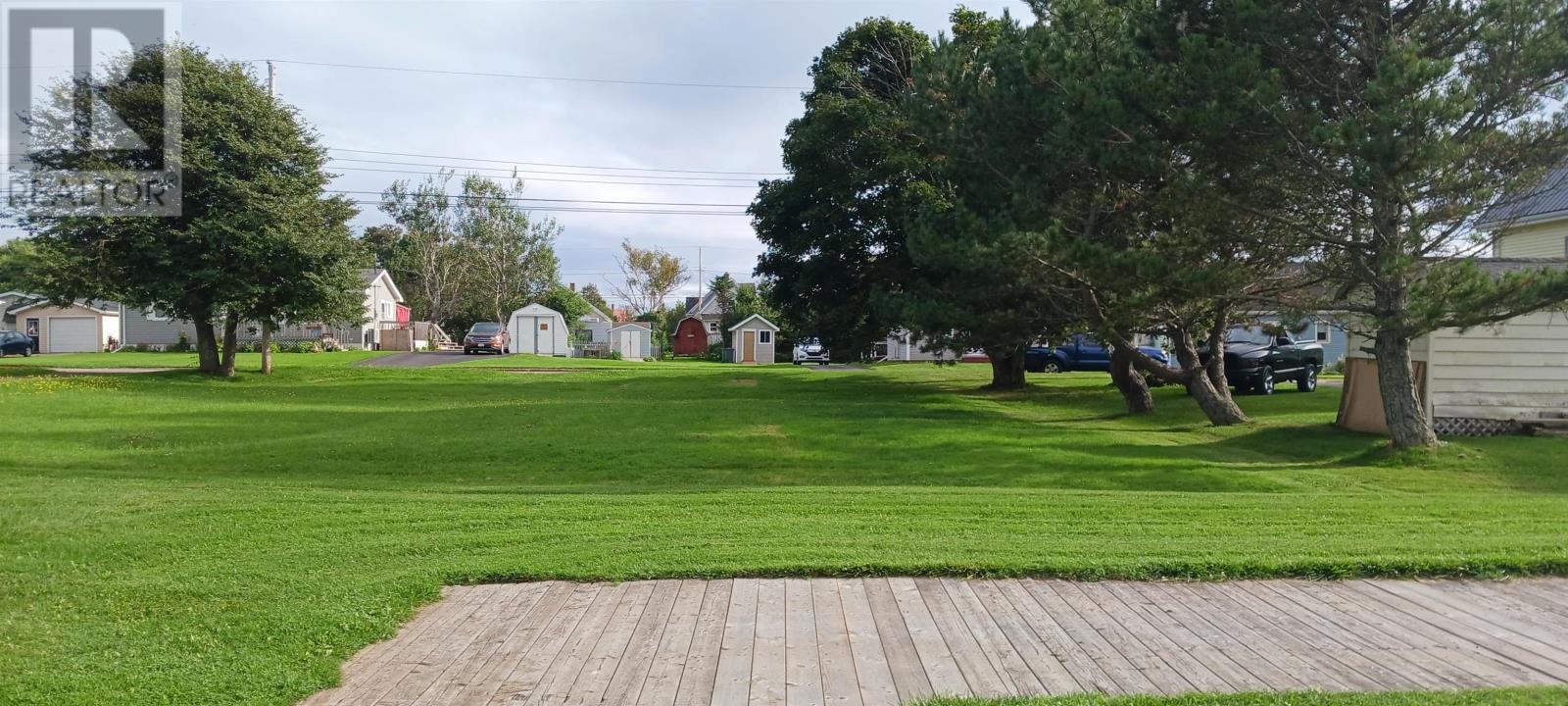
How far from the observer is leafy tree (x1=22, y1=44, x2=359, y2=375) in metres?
26.1

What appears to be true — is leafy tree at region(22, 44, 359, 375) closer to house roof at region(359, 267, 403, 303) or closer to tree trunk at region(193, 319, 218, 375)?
tree trunk at region(193, 319, 218, 375)

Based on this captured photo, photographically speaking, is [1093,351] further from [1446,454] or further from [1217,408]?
[1446,454]

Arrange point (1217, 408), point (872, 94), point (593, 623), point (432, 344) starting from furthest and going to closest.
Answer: point (432, 344)
point (872, 94)
point (1217, 408)
point (593, 623)

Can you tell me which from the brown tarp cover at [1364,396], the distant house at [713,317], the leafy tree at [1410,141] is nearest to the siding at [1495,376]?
the brown tarp cover at [1364,396]

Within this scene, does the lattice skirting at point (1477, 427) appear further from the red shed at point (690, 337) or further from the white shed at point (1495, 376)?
the red shed at point (690, 337)

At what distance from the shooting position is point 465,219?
205 ft

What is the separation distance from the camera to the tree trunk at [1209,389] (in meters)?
19.4

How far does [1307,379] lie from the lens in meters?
25.9

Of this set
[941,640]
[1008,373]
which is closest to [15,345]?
[1008,373]

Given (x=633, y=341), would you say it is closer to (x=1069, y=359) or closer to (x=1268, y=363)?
(x=1069, y=359)

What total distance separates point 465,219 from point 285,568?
193ft

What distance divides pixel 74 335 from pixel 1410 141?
58.9m

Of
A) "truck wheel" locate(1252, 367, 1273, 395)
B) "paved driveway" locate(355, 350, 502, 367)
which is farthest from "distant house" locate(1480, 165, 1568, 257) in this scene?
"paved driveway" locate(355, 350, 502, 367)

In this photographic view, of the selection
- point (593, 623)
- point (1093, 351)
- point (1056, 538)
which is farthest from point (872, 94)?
point (593, 623)
